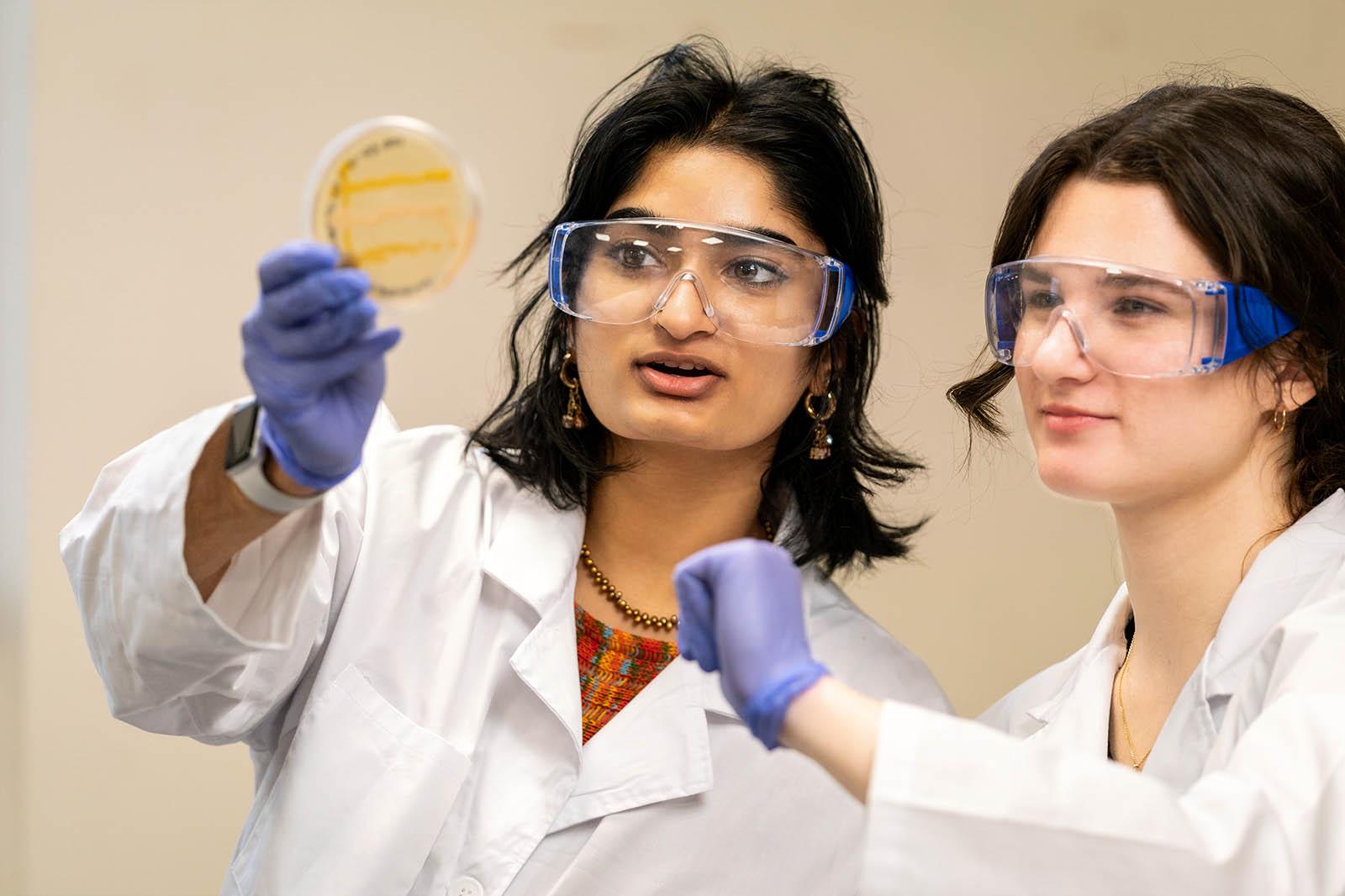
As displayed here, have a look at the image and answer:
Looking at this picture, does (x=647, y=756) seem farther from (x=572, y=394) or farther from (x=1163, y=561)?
(x=1163, y=561)

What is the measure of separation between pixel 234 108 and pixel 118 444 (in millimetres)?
769

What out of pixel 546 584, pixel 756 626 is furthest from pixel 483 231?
pixel 756 626

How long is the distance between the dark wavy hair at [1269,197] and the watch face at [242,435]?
1027 millimetres

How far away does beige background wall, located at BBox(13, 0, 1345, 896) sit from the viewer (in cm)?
279

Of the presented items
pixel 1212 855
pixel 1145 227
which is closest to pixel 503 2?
pixel 1145 227

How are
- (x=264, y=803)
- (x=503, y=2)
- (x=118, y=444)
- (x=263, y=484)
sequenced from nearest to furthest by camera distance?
1. (x=263, y=484)
2. (x=264, y=803)
3. (x=118, y=444)
4. (x=503, y=2)

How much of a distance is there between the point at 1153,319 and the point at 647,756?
2.82 ft

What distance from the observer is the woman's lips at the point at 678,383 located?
1830mm

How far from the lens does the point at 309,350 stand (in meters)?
1.32

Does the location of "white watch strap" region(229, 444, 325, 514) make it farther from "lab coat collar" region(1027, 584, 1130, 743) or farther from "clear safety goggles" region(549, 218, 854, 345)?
"lab coat collar" region(1027, 584, 1130, 743)

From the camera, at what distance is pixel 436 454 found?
6.49ft

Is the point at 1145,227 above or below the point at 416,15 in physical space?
below

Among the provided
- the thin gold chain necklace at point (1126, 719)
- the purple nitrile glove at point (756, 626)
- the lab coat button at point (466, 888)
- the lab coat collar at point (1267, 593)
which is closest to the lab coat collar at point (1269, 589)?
the lab coat collar at point (1267, 593)

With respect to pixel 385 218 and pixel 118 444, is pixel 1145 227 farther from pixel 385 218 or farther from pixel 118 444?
pixel 118 444
